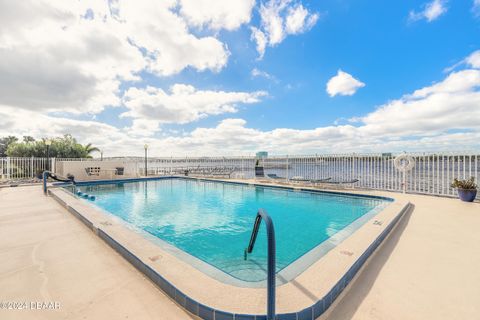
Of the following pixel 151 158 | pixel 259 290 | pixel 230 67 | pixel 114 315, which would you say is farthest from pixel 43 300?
pixel 151 158

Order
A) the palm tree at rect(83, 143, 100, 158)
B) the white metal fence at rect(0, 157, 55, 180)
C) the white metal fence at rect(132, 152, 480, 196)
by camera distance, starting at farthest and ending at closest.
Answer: the palm tree at rect(83, 143, 100, 158), the white metal fence at rect(0, 157, 55, 180), the white metal fence at rect(132, 152, 480, 196)

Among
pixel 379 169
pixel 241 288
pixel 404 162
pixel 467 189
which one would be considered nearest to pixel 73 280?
pixel 241 288

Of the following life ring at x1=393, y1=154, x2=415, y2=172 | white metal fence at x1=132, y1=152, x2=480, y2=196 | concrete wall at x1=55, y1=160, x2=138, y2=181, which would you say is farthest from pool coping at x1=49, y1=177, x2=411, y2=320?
concrete wall at x1=55, y1=160, x2=138, y2=181

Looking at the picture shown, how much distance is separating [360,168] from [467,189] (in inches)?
140

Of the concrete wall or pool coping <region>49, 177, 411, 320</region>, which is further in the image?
the concrete wall

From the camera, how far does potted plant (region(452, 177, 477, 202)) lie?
20.2 ft

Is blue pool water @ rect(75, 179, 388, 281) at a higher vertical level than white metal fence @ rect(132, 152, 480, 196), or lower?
lower

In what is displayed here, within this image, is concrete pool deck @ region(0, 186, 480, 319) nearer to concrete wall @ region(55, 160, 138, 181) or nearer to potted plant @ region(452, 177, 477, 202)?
potted plant @ region(452, 177, 477, 202)

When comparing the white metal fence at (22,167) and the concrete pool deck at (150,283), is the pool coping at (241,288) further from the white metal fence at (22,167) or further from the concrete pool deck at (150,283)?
the white metal fence at (22,167)

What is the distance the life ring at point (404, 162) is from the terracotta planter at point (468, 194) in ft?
5.21

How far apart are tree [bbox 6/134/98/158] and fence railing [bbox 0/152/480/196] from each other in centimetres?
499

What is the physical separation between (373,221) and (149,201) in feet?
24.3

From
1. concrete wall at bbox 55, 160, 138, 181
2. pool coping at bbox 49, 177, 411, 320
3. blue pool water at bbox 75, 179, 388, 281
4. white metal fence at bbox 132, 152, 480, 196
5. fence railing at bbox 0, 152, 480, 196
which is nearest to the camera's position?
pool coping at bbox 49, 177, 411, 320

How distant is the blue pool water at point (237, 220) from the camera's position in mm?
3520
